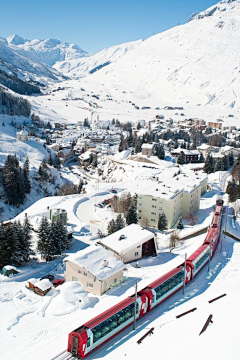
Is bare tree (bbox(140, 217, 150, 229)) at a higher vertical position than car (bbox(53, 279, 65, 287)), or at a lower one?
lower

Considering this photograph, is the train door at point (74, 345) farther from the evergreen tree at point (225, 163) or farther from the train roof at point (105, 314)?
the evergreen tree at point (225, 163)

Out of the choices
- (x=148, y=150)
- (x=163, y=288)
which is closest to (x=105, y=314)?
(x=163, y=288)

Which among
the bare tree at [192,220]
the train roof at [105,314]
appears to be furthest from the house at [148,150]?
the train roof at [105,314]

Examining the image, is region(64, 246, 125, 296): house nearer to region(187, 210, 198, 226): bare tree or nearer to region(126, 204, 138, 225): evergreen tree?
region(126, 204, 138, 225): evergreen tree

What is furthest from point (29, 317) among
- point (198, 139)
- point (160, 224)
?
point (198, 139)

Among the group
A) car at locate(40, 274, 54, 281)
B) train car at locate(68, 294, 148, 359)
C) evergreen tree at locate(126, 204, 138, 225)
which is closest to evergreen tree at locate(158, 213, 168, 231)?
evergreen tree at locate(126, 204, 138, 225)

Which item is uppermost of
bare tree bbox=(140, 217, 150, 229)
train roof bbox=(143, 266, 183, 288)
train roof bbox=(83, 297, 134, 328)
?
train roof bbox=(83, 297, 134, 328)

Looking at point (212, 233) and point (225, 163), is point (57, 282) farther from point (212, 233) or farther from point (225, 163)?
point (225, 163)
